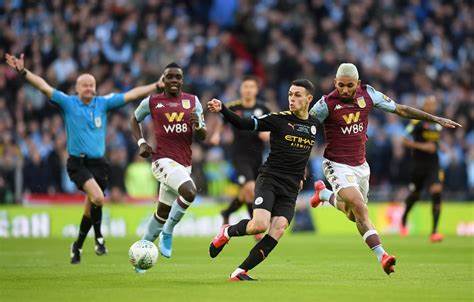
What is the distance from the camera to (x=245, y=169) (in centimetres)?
1970

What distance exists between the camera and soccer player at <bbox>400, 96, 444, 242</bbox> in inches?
837

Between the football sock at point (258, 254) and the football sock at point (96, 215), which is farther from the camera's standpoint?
the football sock at point (96, 215)

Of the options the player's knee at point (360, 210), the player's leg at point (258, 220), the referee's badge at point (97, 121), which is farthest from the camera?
the referee's badge at point (97, 121)

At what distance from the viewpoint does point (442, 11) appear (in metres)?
34.8

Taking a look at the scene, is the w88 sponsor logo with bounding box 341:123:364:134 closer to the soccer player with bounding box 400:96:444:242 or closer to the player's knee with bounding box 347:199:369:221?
the player's knee with bounding box 347:199:369:221

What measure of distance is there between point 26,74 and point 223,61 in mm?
15678

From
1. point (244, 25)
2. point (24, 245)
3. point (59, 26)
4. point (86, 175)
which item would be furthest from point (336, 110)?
point (244, 25)

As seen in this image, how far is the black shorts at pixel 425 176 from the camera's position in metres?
21.6

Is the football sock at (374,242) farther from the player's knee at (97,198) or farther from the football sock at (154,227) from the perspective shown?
the player's knee at (97,198)

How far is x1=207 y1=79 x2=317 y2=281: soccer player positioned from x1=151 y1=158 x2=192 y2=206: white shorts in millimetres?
1481

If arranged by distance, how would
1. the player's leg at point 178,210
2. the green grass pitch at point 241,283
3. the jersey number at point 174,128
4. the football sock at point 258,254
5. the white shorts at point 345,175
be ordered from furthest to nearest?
the jersey number at point 174,128 → the player's leg at point 178,210 → the white shorts at point 345,175 → the football sock at point 258,254 → the green grass pitch at point 241,283

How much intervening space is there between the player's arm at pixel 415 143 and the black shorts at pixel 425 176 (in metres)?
0.39

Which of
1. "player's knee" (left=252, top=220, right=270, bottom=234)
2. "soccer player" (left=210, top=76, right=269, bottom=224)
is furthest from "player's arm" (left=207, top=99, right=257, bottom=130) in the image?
"soccer player" (left=210, top=76, right=269, bottom=224)

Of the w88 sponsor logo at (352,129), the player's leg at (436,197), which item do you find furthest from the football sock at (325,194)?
the player's leg at (436,197)
